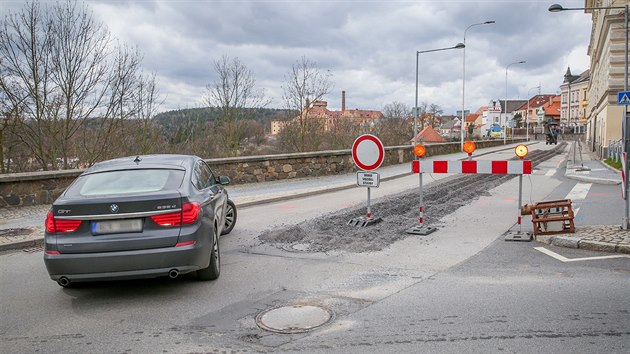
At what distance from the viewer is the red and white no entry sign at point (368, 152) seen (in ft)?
29.3

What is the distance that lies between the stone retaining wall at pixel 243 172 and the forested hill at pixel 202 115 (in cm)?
1044

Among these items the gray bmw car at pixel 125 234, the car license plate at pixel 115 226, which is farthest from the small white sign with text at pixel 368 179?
the car license plate at pixel 115 226

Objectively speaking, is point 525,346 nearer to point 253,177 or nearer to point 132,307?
point 132,307

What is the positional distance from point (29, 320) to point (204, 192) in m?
2.26

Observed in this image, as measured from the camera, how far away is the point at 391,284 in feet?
18.3

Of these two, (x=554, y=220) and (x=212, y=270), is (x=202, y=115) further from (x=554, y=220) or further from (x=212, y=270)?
(x=212, y=270)

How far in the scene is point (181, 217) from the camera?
516 centimetres

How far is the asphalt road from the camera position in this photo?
3.97 meters

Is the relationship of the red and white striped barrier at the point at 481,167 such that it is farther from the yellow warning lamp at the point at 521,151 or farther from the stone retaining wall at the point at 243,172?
the stone retaining wall at the point at 243,172

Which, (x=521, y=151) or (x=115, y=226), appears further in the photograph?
(x=521, y=151)

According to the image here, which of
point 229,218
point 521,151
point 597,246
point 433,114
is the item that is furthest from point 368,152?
point 433,114

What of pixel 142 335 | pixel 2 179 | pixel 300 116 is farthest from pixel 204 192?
pixel 300 116

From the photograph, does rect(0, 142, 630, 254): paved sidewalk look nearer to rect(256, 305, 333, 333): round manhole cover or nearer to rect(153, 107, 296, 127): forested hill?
rect(256, 305, 333, 333): round manhole cover

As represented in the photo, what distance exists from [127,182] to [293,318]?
2512mm
